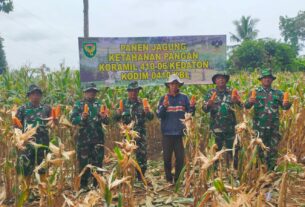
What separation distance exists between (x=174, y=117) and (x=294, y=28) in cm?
4193

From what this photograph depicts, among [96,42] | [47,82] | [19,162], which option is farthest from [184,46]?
[19,162]

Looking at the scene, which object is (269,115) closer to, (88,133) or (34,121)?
(88,133)

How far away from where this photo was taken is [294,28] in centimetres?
4272

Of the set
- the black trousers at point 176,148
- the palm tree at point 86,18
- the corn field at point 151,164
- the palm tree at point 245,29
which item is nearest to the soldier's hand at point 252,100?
the corn field at point 151,164

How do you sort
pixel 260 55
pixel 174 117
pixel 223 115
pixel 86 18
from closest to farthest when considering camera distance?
pixel 174 117 < pixel 223 115 < pixel 86 18 < pixel 260 55

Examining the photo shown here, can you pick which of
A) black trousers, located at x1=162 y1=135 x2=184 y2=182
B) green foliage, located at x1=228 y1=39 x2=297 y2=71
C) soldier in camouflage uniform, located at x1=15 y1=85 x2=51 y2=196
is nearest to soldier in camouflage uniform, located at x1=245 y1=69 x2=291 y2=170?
black trousers, located at x1=162 y1=135 x2=184 y2=182

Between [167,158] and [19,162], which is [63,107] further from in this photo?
[19,162]

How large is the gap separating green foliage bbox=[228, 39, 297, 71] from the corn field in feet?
53.0

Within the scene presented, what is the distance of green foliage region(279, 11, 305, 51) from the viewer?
139 feet

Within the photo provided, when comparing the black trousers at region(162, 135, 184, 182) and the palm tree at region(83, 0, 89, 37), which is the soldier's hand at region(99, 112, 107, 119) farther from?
the palm tree at region(83, 0, 89, 37)

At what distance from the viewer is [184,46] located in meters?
6.98

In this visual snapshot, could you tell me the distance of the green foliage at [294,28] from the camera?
139ft

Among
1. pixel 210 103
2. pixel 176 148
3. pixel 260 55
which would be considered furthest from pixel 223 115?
pixel 260 55

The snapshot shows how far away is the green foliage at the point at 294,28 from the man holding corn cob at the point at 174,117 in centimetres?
4037
